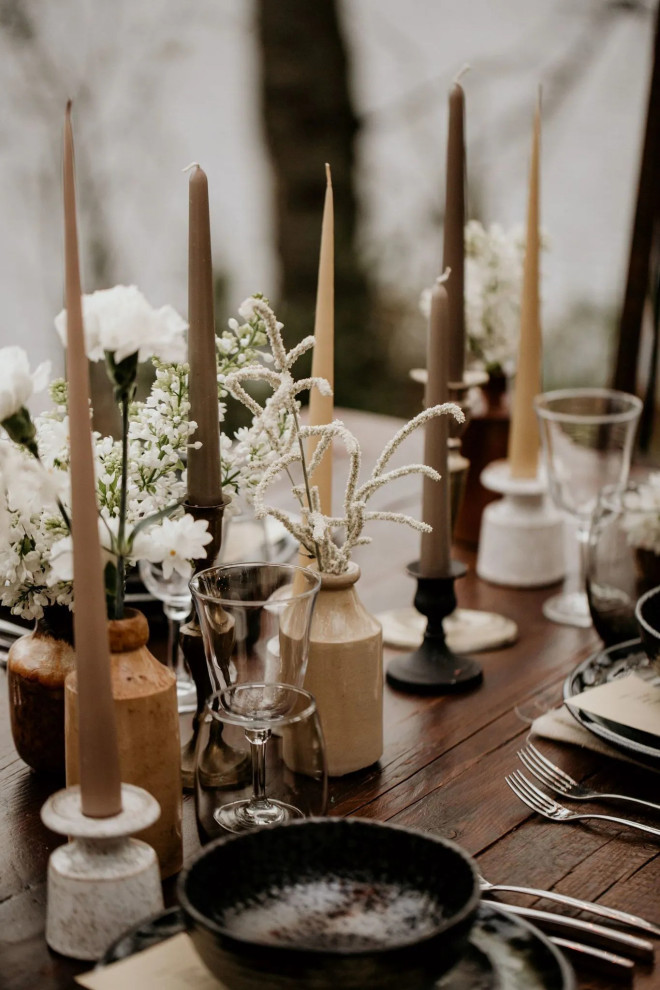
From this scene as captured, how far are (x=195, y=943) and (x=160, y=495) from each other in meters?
0.38

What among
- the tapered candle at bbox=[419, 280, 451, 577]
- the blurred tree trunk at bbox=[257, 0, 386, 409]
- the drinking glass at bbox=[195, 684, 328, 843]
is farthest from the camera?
the blurred tree trunk at bbox=[257, 0, 386, 409]

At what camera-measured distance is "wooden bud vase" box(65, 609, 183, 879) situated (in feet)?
2.44

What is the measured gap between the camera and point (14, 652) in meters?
0.91

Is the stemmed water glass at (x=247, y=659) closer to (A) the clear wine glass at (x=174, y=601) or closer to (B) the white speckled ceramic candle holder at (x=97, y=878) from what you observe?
(B) the white speckled ceramic candle holder at (x=97, y=878)

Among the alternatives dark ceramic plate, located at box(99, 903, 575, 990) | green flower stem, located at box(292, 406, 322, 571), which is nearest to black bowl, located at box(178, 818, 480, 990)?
dark ceramic plate, located at box(99, 903, 575, 990)

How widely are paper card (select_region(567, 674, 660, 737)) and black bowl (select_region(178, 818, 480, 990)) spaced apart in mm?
364

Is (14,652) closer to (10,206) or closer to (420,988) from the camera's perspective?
(420,988)

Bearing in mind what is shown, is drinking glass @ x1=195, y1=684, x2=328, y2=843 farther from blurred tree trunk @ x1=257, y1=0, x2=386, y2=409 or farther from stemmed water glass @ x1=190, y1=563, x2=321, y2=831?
blurred tree trunk @ x1=257, y1=0, x2=386, y2=409

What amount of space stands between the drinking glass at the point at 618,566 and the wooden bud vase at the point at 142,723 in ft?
1.84

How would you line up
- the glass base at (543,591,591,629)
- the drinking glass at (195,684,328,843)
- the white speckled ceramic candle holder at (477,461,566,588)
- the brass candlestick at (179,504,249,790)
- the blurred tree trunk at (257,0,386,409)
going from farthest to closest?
the blurred tree trunk at (257,0,386,409) → the white speckled ceramic candle holder at (477,461,566,588) → the glass base at (543,591,591,629) → the brass candlestick at (179,504,249,790) → the drinking glass at (195,684,328,843)

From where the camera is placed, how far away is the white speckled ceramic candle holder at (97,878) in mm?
659

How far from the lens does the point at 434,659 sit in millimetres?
1134

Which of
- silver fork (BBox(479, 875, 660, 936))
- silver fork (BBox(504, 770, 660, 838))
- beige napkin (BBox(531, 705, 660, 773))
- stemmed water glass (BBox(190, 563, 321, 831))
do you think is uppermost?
stemmed water glass (BBox(190, 563, 321, 831))

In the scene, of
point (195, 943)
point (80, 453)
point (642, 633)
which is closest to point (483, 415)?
point (642, 633)
